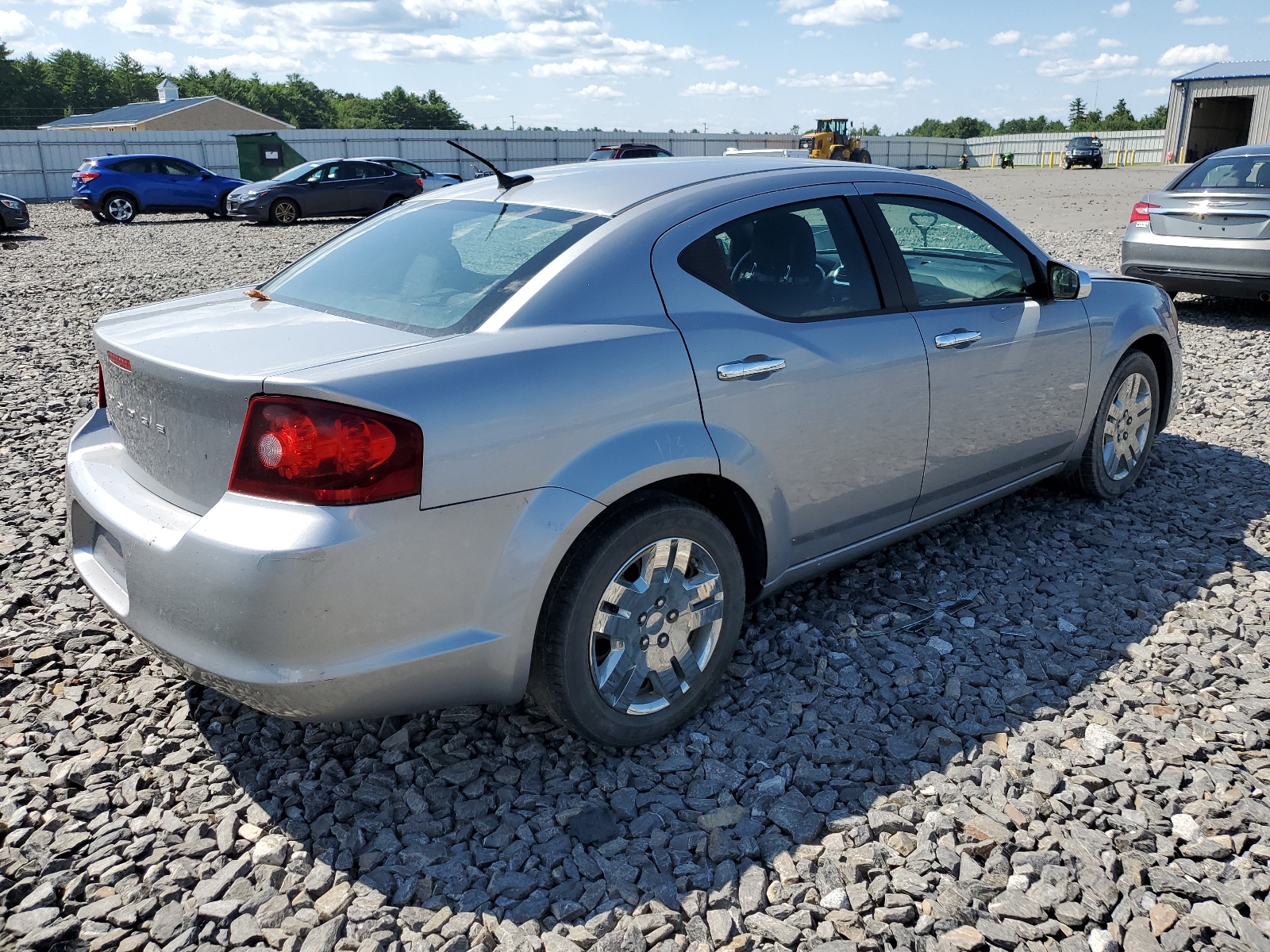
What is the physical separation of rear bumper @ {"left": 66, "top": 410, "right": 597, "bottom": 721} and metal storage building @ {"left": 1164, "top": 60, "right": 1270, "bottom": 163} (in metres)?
53.8

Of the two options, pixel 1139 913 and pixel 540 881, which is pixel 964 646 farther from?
pixel 540 881

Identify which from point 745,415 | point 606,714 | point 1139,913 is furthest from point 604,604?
point 1139,913

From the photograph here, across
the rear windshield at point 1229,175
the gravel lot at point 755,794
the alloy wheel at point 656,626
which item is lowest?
the gravel lot at point 755,794

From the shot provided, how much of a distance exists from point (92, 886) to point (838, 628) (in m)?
2.49

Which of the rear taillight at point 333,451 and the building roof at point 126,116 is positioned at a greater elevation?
the building roof at point 126,116

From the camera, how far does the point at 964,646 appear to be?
3.58 meters

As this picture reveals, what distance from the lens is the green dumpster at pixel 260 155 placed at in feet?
108

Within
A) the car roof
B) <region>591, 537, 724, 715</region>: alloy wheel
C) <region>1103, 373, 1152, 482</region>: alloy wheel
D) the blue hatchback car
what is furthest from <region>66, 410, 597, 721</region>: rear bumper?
the blue hatchback car

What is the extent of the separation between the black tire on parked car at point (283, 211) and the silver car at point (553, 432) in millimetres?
19206

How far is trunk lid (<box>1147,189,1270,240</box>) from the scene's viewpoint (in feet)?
28.3

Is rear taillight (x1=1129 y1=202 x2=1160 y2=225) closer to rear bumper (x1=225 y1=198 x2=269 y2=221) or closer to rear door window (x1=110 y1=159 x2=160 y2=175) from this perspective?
rear bumper (x1=225 y1=198 x2=269 y2=221)

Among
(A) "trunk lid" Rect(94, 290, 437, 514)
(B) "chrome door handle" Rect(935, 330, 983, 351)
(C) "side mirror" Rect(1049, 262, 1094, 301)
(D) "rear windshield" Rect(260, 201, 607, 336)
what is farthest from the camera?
(C) "side mirror" Rect(1049, 262, 1094, 301)

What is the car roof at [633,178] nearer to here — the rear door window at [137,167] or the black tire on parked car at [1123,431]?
the black tire on parked car at [1123,431]

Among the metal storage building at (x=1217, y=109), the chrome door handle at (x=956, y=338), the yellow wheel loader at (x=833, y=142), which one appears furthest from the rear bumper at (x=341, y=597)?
the metal storage building at (x=1217, y=109)
